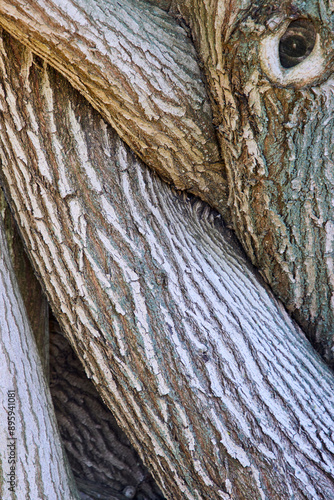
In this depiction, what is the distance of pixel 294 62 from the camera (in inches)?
56.3

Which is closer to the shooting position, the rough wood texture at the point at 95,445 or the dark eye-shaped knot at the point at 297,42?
the dark eye-shaped knot at the point at 297,42

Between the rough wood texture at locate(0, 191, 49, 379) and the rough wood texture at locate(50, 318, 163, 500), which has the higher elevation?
the rough wood texture at locate(0, 191, 49, 379)

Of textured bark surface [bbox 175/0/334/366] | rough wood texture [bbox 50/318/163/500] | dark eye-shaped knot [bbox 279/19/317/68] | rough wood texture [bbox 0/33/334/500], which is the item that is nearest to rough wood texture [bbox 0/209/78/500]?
rough wood texture [bbox 0/33/334/500]

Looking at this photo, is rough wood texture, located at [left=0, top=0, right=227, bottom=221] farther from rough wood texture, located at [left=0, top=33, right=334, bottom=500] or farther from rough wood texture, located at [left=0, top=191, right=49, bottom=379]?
rough wood texture, located at [left=0, top=191, right=49, bottom=379]

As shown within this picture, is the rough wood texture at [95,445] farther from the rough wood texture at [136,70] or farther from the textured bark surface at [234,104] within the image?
the rough wood texture at [136,70]

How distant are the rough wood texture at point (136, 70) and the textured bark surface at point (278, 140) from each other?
0.30 feet

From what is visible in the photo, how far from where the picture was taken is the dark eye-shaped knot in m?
1.40

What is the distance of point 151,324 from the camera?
149 centimetres

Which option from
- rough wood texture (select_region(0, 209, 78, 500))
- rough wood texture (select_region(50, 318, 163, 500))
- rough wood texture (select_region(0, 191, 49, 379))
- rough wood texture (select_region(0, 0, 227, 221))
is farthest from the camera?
rough wood texture (select_region(50, 318, 163, 500))

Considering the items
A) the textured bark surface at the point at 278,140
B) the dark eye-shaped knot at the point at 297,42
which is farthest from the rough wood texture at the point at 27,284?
the dark eye-shaped knot at the point at 297,42

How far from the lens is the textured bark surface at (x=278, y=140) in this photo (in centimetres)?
141

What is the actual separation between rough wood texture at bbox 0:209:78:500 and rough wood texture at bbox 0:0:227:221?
796mm

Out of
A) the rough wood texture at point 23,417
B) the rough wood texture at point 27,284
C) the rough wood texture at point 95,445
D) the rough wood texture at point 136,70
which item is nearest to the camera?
the rough wood texture at point 136,70

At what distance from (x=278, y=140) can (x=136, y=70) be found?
0.60 m
